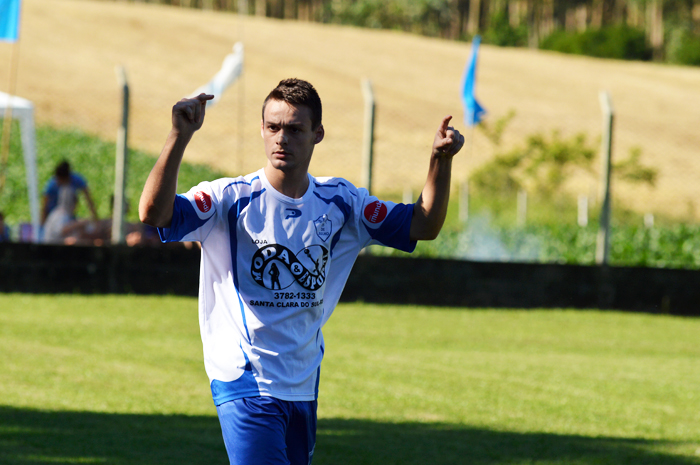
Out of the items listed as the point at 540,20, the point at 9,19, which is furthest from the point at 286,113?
the point at 540,20

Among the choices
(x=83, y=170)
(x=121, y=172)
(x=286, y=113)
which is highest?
(x=286, y=113)

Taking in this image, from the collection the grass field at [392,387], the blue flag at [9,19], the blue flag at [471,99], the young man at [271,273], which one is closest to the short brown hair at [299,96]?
the young man at [271,273]

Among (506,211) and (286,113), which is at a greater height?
(286,113)

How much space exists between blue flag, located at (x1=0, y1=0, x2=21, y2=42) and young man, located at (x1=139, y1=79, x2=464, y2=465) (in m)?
10.2

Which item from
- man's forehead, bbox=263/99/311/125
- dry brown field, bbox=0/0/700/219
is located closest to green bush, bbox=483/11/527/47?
dry brown field, bbox=0/0/700/219

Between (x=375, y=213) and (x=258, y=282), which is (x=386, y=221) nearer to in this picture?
(x=375, y=213)

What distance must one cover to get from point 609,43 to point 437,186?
75651 mm

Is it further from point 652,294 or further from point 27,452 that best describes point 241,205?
point 652,294

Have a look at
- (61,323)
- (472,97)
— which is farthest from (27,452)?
(472,97)

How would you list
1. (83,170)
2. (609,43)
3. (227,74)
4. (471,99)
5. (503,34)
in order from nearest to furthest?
(227,74) → (471,99) → (83,170) → (609,43) → (503,34)

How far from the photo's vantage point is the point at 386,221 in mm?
3277

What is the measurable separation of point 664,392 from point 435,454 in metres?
2.90

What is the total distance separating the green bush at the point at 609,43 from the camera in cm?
7412

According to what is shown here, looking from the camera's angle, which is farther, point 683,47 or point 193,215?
point 683,47
